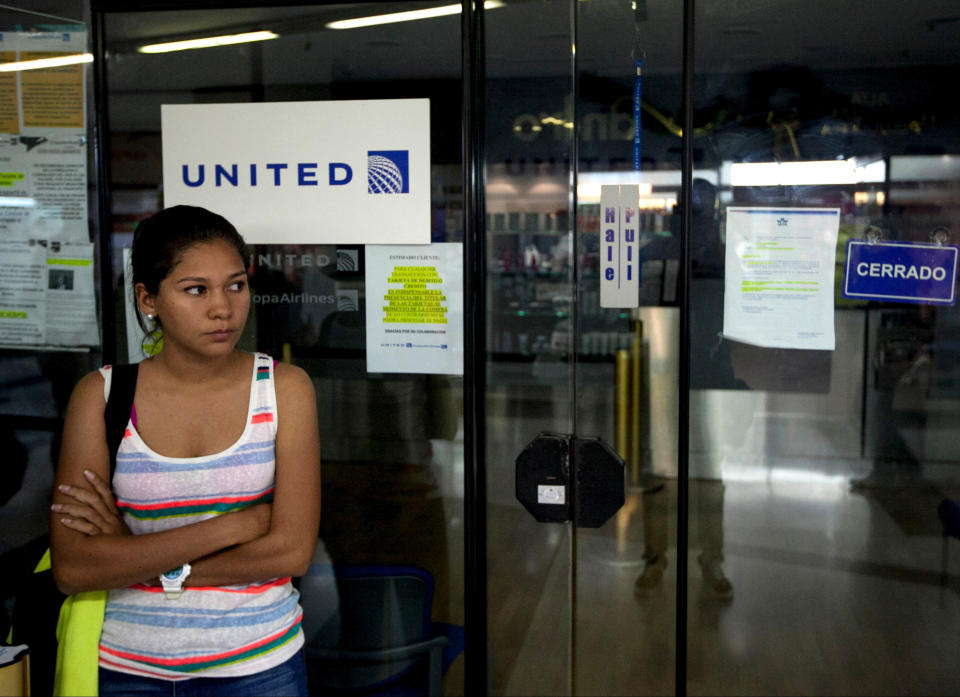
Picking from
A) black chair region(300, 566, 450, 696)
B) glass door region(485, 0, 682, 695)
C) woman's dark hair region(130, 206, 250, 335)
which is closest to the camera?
woman's dark hair region(130, 206, 250, 335)

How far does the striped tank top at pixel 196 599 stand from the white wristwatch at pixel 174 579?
2 cm

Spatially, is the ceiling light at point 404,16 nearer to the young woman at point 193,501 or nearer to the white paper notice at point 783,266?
the white paper notice at point 783,266

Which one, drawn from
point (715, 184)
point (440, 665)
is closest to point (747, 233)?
point (715, 184)

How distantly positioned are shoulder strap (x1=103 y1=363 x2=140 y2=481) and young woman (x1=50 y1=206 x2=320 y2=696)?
0.05 ft

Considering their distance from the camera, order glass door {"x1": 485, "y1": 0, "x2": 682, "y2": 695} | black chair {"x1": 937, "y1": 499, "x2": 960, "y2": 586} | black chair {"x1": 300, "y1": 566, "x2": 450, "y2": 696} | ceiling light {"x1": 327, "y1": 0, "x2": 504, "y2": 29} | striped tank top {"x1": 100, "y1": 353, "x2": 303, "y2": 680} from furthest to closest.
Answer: black chair {"x1": 300, "y1": 566, "x2": 450, "y2": 696}, black chair {"x1": 937, "y1": 499, "x2": 960, "y2": 586}, ceiling light {"x1": 327, "y1": 0, "x2": 504, "y2": 29}, glass door {"x1": 485, "y1": 0, "x2": 682, "y2": 695}, striped tank top {"x1": 100, "y1": 353, "x2": 303, "y2": 680}

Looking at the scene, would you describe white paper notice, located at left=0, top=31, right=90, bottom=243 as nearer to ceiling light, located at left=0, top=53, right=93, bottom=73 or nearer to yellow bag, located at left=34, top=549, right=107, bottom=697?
ceiling light, located at left=0, top=53, right=93, bottom=73

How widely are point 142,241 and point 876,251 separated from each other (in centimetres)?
187

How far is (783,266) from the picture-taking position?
2.59 metres

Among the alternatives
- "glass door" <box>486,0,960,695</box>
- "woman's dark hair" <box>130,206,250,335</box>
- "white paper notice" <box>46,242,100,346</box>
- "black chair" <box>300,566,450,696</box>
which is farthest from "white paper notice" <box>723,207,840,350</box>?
"white paper notice" <box>46,242,100,346</box>

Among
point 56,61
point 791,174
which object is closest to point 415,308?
point 791,174

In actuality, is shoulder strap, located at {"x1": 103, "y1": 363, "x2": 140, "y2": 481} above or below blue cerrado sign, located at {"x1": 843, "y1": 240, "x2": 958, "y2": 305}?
below

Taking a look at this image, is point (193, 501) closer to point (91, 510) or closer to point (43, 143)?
point (91, 510)

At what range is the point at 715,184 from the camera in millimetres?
2604

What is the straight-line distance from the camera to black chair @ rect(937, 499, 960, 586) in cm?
276
